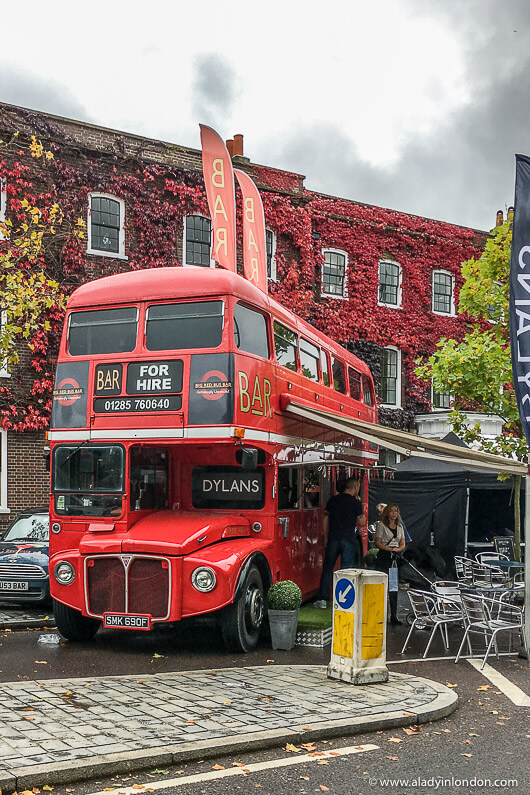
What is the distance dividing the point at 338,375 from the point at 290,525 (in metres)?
4.39

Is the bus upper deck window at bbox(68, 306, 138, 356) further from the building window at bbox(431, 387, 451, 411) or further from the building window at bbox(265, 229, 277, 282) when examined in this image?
the building window at bbox(431, 387, 451, 411)

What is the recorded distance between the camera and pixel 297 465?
12.9m

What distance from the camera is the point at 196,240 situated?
25.5 m

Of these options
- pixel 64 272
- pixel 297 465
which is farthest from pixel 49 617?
pixel 64 272

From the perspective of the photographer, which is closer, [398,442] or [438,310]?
[398,442]

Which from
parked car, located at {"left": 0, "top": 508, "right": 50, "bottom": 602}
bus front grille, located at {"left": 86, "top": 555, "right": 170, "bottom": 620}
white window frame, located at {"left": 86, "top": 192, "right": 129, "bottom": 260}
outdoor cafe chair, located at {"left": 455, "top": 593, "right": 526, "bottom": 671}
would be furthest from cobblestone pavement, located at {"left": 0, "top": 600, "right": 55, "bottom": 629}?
white window frame, located at {"left": 86, "top": 192, "right": 129, "bottom": 260}

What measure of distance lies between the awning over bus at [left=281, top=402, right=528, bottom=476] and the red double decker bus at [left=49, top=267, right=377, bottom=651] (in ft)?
0.92

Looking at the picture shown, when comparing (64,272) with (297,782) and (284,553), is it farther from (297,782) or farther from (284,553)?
(297,782)

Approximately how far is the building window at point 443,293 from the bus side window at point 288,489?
20.5m

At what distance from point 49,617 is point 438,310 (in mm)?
21977

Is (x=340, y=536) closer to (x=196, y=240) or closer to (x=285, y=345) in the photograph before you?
(x=285, y=345)

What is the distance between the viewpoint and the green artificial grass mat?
454 inches

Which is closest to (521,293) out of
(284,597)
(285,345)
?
(285,345)

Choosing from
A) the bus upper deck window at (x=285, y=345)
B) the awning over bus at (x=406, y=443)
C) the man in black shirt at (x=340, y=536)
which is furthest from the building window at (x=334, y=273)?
the awning over bus at (x=406, y=443)
